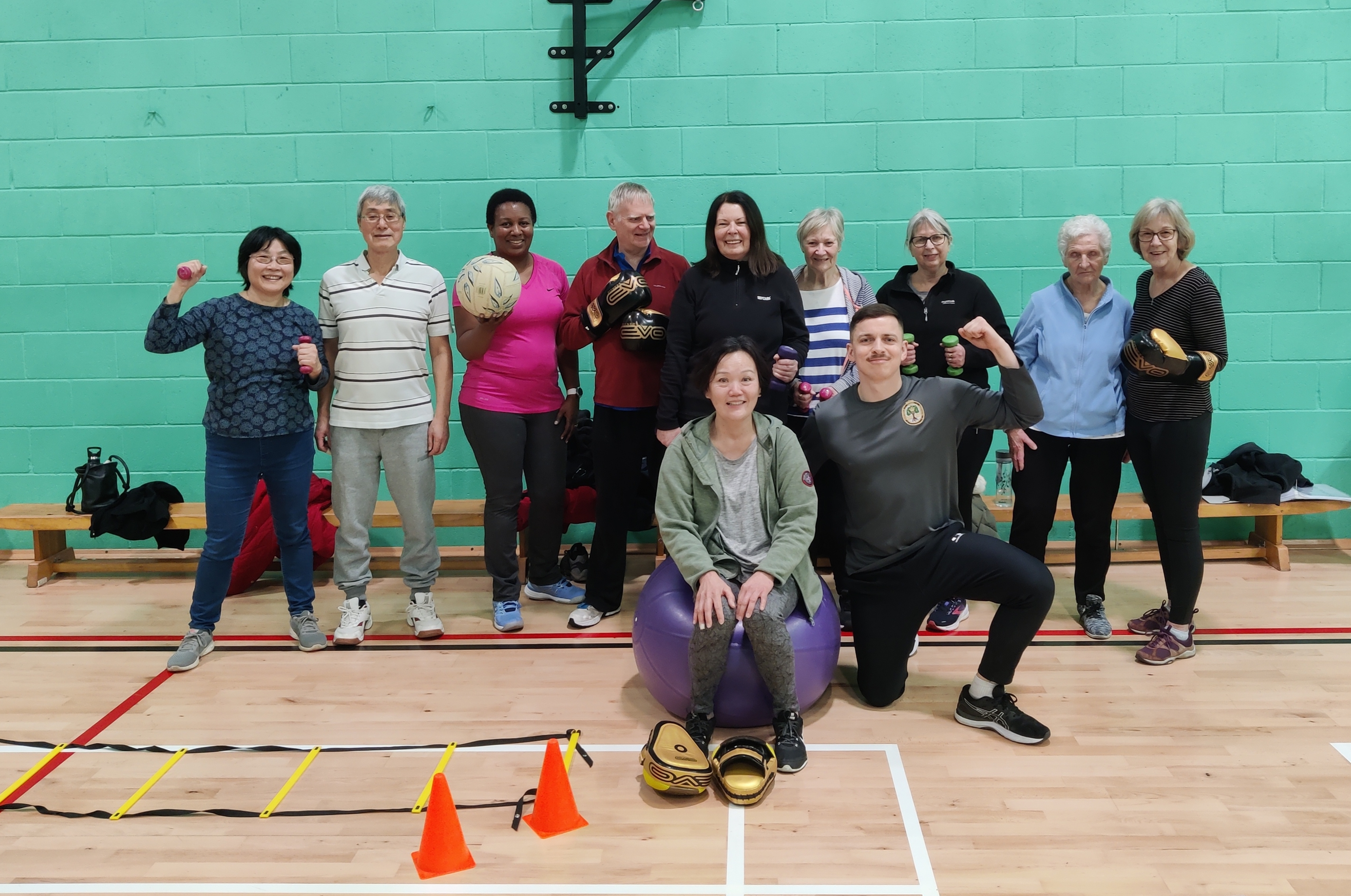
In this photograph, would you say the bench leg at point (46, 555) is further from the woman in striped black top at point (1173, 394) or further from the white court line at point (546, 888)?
the woman in striped black top at point (1173, 394)

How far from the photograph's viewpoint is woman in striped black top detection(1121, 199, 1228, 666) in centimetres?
338

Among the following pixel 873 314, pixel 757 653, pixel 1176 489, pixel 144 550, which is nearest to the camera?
pixel 757 653

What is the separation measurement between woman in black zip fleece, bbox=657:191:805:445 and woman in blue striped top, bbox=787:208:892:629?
144 mm

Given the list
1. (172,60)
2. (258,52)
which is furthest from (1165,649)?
(172,60)

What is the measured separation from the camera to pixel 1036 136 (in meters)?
4.61

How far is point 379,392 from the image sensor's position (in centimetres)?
361

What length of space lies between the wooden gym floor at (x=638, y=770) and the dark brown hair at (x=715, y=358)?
3.48 feet

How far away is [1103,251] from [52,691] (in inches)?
154

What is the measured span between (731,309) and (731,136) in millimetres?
1535

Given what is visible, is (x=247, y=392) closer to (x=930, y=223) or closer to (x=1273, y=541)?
(x=930, y=223)

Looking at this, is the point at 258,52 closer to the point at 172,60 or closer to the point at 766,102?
the point at 172,60

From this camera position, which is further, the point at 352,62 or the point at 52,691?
the point at 352,62

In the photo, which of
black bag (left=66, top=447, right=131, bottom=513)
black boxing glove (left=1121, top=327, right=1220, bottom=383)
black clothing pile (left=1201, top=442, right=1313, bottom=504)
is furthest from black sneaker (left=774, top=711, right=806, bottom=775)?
Result: black bag (left=66, top=447, right=131, bottom=513)

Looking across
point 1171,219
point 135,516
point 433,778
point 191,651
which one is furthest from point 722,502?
point 135,516
